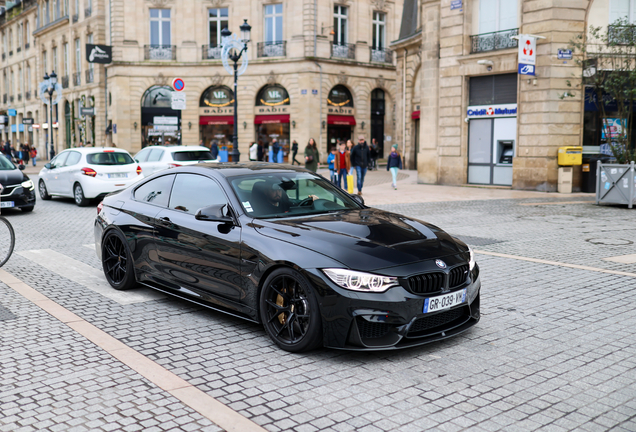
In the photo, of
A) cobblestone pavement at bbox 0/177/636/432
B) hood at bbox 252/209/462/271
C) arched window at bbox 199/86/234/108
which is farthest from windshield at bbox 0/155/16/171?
arched window at bbox 199/86/234/108

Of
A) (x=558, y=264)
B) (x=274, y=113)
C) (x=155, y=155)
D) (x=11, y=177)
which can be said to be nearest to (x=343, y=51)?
(x=274, y=113)

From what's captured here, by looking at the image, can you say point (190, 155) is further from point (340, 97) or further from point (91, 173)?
point (340, 97)

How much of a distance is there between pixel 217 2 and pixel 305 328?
40933 mm

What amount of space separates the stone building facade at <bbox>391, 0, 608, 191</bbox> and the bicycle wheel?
1749 centimetres

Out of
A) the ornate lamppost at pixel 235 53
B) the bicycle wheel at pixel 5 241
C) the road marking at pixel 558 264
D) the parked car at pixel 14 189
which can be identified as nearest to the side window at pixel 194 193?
the bicycle wheel at pixel 5 241

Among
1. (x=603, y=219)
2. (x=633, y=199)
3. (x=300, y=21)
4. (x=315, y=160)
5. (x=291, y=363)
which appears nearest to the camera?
(x=291, y=363)

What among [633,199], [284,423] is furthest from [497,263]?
[633,199]

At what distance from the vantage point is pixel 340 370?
455cm

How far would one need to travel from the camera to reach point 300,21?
134 ft

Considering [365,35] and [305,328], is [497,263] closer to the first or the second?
[305,328]

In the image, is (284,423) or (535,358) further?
(535,358)

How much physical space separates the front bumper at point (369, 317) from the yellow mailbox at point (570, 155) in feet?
58.9

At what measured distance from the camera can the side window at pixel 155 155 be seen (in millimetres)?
19075

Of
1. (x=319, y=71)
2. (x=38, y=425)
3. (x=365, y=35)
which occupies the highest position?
(x=365, y=35)
